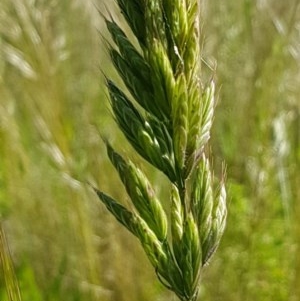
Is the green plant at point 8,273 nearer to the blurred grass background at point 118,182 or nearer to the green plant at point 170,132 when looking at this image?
the green plant at point 170,132

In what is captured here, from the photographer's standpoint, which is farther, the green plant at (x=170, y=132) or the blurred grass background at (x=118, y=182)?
the blurred grass background at (x=118, y=182)

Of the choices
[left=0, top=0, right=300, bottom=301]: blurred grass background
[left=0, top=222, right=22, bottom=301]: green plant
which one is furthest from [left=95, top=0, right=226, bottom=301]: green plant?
[left=0, top=0, right=300, bottom=301]: blurred grass background

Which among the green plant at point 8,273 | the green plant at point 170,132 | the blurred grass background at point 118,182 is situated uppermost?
the blurred grass background at point 118,182

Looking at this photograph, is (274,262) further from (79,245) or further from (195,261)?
(195,261)

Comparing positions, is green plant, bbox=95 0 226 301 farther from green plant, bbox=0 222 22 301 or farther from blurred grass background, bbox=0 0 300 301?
blurred grass background, bbox=0 0 300 301

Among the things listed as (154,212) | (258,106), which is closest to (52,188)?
(258,106)

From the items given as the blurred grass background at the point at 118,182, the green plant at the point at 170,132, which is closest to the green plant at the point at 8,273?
the green plant at the point at 170,132

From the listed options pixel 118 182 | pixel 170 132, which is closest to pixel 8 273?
pixel 170 132
